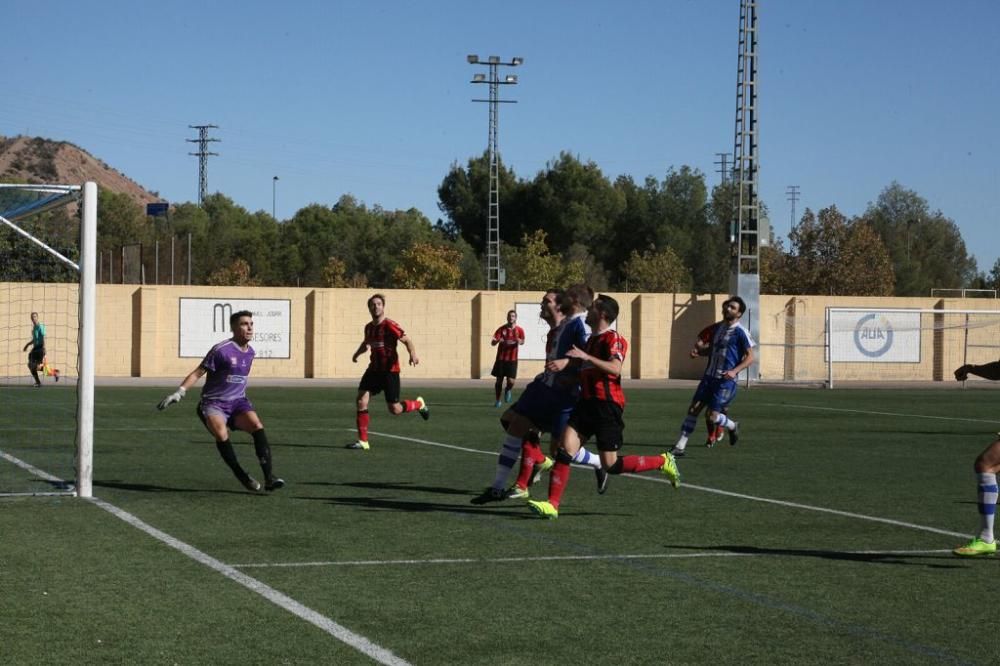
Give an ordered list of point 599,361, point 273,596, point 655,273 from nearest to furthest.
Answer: point 273,596 < point 599,361 < point 655,273

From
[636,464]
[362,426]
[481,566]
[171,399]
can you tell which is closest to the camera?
[481,566]

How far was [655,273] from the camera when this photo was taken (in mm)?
83812

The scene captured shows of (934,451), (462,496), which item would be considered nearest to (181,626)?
(462,496)

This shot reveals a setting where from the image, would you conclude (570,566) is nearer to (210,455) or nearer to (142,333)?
(210,455)

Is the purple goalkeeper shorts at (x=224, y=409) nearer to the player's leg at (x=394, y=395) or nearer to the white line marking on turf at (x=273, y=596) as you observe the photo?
the white line marking on turf at (x=273, y=596)

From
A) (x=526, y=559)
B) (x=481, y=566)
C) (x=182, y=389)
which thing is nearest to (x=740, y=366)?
(x=182, y=389)

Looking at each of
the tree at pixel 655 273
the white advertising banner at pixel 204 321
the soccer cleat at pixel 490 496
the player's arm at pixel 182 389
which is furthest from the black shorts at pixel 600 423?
the tree at pixel 655 273

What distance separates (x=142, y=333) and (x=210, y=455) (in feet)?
86.5

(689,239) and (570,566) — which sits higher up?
(689,239)

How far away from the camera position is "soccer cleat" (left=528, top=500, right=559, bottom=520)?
1152 centimetres

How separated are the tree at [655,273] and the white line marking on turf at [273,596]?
71.9m

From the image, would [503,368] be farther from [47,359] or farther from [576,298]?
[576,298]

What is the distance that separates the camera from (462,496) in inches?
520

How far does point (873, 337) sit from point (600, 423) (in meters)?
38.9
